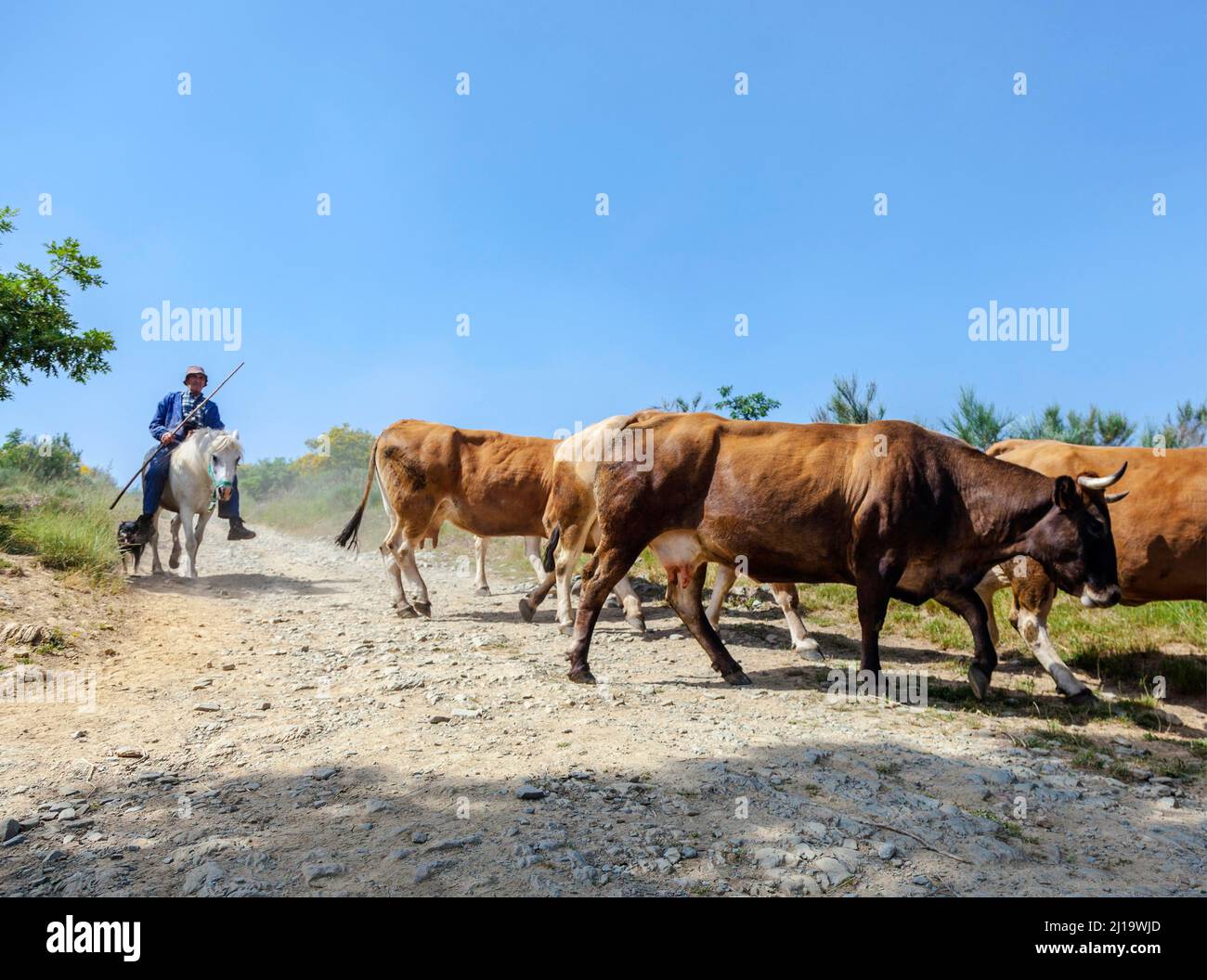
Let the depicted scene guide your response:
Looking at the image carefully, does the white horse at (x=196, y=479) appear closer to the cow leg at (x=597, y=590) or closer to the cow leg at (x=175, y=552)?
the cow leg at (x=175, y=552)

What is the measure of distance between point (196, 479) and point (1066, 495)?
453 inches

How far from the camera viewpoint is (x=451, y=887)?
10.4 feet

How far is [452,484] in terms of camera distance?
10539 millimetres

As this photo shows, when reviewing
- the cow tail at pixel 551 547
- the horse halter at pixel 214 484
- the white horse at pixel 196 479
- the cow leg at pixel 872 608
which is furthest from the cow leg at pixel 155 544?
the cow leg at pixel 872 608

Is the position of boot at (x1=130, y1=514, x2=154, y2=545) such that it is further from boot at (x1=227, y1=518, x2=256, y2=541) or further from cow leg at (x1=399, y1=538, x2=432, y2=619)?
cow leg at (x1=399, y1=538, x2=432, y2=619)

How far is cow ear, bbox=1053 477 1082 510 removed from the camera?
6414 millimetres

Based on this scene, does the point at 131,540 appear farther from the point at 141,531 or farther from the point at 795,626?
the point at 795,626

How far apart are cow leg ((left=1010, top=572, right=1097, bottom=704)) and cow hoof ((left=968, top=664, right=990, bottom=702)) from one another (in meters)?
0.77


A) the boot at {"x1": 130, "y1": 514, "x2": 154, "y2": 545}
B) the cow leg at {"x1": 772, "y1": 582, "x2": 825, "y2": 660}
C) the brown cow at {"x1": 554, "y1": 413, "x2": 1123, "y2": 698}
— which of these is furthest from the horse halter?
the cow leg at {"x1": 772, "y1": 582, "x2": 825, "y2": 660}

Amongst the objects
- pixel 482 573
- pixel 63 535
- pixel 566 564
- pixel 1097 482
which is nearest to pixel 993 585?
pixel 1097 482

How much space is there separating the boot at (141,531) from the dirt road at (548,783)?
4425mm

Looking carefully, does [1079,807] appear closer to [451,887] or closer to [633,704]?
[633,704]

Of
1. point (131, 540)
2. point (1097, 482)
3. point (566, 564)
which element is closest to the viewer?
point (1097, 482)
